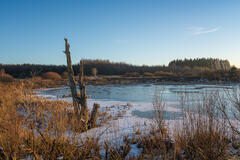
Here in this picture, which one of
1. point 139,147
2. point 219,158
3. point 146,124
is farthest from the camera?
point 146,124

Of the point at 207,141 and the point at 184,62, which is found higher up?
the point at 184,62

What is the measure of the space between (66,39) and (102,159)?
139 inches

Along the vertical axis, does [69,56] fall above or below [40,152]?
above

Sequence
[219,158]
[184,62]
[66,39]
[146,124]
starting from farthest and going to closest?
[184,62]
[146,124]
[66,39]
[219,158]

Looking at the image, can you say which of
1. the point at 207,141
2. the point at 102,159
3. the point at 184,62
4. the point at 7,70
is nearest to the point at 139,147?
the point at 102,159

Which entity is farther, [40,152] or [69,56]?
[69,56]

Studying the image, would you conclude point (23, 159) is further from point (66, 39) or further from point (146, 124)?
point (146, 124)

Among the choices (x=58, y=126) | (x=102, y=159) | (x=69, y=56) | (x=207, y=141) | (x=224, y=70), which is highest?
(x=69, y=56)

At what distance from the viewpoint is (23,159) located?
3.42m

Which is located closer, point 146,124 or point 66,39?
point 66,39

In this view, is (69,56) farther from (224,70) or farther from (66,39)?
(224,70)

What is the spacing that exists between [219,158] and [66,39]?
15.8ft

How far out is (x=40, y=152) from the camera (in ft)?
11.1

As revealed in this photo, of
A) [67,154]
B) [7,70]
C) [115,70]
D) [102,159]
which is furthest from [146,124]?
[7,70]
